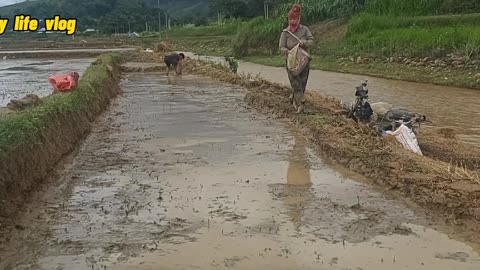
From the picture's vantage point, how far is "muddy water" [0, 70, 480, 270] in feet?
14.0

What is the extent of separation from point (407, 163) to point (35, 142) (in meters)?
4.24

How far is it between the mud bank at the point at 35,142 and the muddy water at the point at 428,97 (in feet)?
20.8

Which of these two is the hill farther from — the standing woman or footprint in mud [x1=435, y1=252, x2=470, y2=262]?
footprint in mud [x1=435, y1=252, x2=470, y2=262]

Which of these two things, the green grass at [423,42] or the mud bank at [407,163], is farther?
the green grass at [423,42]

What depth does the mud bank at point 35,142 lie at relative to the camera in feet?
18.7

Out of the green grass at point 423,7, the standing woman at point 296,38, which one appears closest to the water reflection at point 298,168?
the standing woman at point 296,38

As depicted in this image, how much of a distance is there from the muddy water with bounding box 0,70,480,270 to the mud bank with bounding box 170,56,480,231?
0.90 ft

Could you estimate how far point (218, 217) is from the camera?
5.16 metres

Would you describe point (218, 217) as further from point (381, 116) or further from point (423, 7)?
point (423, 7)

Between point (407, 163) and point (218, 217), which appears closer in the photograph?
point (218, 217)

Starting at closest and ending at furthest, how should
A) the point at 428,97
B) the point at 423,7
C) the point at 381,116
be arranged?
the point at 381,116 → the point at 428,97 → the point at 423,7

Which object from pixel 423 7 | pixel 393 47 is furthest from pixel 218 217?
pixel 423 7

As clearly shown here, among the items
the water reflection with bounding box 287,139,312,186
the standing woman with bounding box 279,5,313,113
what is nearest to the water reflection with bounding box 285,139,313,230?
the water reflection with bounding box 287,139,312,186

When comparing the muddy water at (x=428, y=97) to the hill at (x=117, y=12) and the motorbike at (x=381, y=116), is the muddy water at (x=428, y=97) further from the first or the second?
the hill at (x=117, y=12)
